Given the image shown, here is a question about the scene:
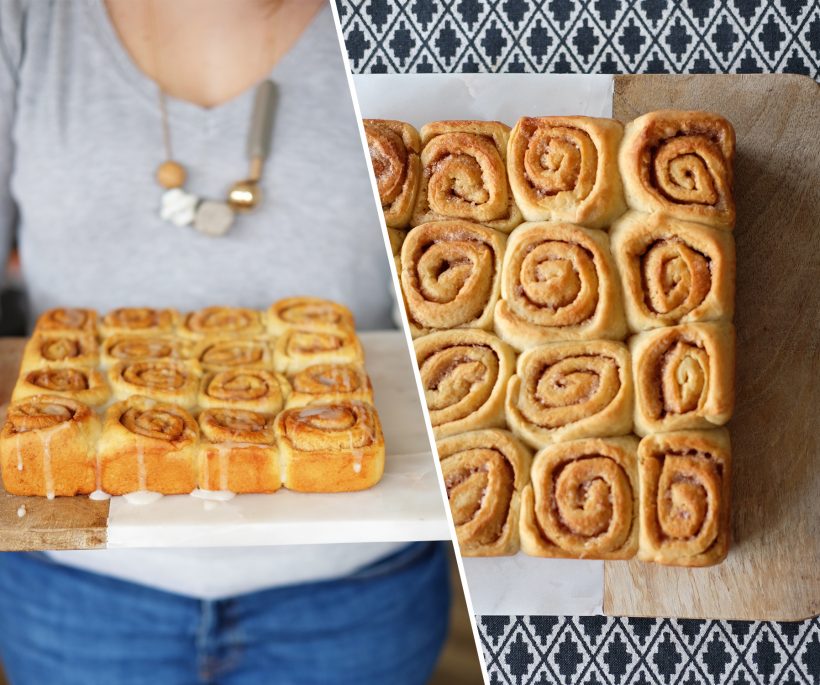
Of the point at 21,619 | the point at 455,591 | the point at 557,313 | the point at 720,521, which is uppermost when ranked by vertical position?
the point at 557,313

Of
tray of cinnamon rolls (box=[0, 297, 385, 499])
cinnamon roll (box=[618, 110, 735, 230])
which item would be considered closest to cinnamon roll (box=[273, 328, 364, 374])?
tray of cinnamon rolls (box=[0, 297, 385, 499])

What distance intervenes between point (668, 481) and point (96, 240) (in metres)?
0.67

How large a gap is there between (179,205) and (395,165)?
30 cm

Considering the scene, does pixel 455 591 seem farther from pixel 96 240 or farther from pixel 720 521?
pixel 96 240

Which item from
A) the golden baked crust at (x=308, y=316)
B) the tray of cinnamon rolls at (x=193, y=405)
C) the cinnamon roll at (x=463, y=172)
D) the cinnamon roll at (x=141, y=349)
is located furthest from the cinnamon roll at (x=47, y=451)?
the cinnamon roll at (x=463, y=172)

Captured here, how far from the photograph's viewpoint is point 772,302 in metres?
0.92

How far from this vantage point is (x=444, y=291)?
870mm

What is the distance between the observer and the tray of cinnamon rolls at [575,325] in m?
0.86

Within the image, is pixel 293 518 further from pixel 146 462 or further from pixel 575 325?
pixel 575 325

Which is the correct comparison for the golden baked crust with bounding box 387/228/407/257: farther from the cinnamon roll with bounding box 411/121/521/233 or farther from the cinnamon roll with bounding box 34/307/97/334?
the cinnamon roll with bounding box 34/307/97/334

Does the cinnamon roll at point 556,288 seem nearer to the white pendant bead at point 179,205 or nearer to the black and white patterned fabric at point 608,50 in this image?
the black and white patterned fabric at point 608,50

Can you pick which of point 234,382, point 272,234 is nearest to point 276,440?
point 234,382

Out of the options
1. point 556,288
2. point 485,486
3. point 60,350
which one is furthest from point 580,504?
point 60,350

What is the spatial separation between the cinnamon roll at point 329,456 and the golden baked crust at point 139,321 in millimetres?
234
